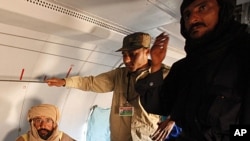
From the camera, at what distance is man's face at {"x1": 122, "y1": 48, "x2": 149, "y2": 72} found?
2.36 meters

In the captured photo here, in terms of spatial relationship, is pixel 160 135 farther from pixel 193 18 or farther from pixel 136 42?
pixel 193 18

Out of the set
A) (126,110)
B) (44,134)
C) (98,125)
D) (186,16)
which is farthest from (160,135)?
(98,125)

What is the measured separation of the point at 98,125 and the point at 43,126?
3.27 feet

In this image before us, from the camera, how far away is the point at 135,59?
237 centimetres

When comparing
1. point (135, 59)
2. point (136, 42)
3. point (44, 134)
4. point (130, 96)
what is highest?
point (136, 42)

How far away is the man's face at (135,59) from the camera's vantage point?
2.36m

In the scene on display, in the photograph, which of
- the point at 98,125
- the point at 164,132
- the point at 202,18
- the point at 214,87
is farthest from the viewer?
the point at 98,125

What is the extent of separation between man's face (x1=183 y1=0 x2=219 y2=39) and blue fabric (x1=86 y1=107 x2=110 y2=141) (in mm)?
2132

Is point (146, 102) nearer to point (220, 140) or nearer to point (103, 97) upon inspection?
point (220, 140)

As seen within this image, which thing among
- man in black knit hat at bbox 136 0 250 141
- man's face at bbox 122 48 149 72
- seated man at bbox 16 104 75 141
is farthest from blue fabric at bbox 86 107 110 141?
man in black knit hat at bbox 136 0 250 141

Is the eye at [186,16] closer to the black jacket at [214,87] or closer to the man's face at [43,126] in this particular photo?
the black jacket at [214,87]

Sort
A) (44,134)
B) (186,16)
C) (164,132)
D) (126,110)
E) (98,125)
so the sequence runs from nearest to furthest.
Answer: (186,16)
(164,132)
(126,110)
(44,134)
(98,125)

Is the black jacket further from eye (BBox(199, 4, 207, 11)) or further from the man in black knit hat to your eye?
eye (BBox(199, 4, 207, 11))

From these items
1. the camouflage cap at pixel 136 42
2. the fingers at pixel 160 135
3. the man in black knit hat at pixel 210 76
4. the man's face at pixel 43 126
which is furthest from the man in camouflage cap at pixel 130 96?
the man in black knit hat at pixel 210 76
